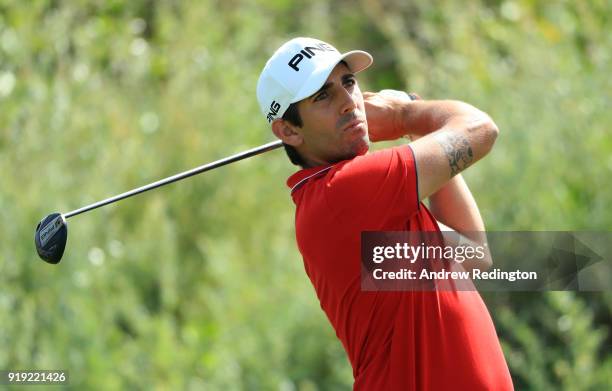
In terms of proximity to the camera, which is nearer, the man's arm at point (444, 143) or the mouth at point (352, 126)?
the man's arm at point (444, 143)

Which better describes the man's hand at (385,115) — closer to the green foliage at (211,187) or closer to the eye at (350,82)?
the eye at (350,82)

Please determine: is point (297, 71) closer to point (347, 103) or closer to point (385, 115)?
point (347, 103)

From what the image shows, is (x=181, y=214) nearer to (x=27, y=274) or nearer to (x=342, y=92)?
(x=27, y=274)

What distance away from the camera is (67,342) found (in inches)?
209

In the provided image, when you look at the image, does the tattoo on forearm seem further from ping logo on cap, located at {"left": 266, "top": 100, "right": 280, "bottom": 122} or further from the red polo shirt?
ping logo on cap, located at {"left": 266, "top": 100, "right": 280, "bottom": 122}

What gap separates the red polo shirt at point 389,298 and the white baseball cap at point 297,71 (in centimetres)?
19

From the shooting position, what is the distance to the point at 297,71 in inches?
108

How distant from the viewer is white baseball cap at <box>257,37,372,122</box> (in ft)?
8.91

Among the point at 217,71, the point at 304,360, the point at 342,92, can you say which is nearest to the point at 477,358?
the point at 342,92

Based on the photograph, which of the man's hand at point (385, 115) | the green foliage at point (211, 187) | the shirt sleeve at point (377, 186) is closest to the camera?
the shirt sleeve at point (377, 186)

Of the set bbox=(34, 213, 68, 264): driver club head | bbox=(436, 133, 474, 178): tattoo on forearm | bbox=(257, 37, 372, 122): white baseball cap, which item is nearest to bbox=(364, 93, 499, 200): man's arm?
bbox=(436, 133, 474, 178): tattoo on forearm

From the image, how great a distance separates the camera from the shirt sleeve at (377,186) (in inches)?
102


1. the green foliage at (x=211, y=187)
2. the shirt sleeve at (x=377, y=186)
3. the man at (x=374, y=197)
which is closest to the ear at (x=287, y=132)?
the man at (x=374, y=197)

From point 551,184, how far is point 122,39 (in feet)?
10.3
